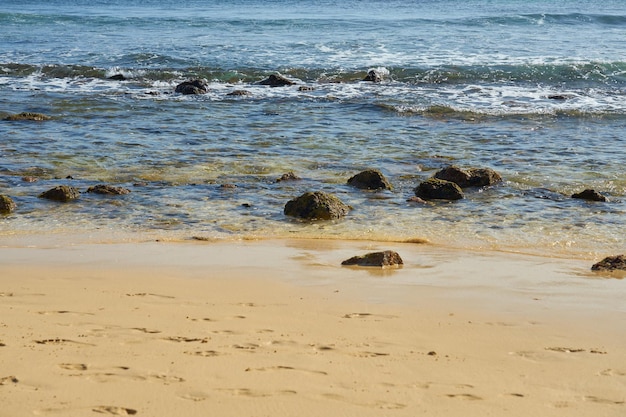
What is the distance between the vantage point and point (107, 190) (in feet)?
30.8

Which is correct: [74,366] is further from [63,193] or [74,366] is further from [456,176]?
[456,176]

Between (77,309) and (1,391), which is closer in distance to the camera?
(1,391)

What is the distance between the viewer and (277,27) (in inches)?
1226

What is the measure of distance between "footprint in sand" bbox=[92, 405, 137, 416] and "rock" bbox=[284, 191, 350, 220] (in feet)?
16.0

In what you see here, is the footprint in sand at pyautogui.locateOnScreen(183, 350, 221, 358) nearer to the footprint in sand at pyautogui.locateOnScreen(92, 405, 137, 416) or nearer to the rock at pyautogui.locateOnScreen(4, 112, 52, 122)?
the footprint in sand at pyautogui.locateOnScreen(92, 405, 137, 416)

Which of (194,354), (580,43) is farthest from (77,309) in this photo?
(580,43)

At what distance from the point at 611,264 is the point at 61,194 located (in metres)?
5.78

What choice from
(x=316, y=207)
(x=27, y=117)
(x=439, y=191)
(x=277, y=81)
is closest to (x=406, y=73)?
(x=277, y=81)

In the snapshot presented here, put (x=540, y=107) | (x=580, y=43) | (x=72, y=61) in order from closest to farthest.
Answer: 1. (x=540, y=107)
2. (x=72, y=61)
3. (x=580, y=43)

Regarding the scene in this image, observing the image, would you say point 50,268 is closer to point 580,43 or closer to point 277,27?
point 580,43

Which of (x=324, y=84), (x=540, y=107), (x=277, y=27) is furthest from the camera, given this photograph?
(x=277, y=27)

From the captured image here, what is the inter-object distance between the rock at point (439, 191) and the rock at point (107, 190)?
3.42 meters

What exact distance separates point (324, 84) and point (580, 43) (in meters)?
10.9

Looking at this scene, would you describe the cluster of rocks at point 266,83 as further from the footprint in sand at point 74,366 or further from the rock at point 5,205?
the footprint in sand at point 74,366
